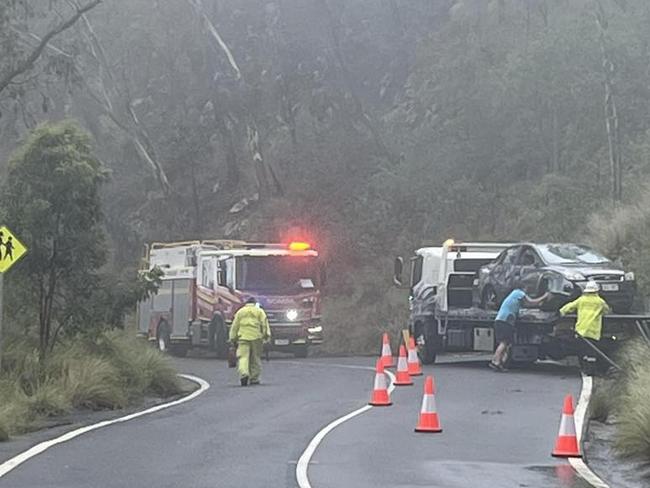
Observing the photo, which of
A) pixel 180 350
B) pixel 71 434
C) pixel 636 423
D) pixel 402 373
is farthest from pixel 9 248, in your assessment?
pixel 180 350

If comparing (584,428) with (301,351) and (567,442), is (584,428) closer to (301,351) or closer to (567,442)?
(567,442)

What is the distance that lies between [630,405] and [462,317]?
13793mm

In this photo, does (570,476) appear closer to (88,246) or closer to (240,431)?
(240,431)

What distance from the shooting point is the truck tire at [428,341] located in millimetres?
30703

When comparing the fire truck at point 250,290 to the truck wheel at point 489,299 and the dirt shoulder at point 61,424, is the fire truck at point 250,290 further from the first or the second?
the dirt shoulder at point 61,424

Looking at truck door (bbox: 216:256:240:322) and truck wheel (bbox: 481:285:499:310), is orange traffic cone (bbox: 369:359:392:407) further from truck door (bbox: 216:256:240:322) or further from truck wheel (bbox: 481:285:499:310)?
truck door (bbox: 216:256:240:322)

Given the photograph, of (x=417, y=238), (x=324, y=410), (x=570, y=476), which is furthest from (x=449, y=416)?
(x=417, y=238)

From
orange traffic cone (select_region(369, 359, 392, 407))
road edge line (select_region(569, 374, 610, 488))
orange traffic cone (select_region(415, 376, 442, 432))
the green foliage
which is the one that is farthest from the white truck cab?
orange traffic cone (select_region(415, 376, 442, 432))

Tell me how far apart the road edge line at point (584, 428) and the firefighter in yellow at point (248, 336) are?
598cm

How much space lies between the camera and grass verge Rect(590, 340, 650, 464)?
566 inches

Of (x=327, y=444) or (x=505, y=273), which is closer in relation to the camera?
(x=327, y=444)

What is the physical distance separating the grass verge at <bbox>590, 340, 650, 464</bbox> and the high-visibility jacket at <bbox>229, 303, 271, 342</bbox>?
21.3 feet

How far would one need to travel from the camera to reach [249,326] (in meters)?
25.1

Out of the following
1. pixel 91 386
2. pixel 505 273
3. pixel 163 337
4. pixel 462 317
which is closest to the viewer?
pixel 91 386
